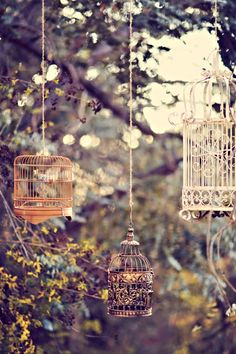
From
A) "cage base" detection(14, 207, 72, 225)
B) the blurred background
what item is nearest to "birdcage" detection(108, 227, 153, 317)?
"cage base" detection(14, 207, 72, 225)

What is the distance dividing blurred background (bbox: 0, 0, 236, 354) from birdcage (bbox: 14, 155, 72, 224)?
0.54ft

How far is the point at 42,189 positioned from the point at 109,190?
0.72m

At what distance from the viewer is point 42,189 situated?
5172mm

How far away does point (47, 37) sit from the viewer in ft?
19.1

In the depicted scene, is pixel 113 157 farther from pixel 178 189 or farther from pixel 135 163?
pixel 178 189

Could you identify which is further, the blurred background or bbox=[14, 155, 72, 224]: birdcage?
the blurred background

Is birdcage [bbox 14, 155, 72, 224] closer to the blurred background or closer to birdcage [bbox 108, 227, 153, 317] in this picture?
the blurred background

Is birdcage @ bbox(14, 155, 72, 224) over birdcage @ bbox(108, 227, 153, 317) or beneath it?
over

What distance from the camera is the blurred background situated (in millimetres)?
5684

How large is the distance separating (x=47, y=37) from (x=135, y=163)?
112 cm

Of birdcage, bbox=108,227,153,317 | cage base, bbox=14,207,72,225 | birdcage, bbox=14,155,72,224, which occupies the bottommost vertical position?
birdcage, bbox=108,227,153,317

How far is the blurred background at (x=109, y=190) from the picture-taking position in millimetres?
5684

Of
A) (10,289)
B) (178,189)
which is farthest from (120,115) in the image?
(10,289)

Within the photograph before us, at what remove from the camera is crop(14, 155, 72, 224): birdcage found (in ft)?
15.5
